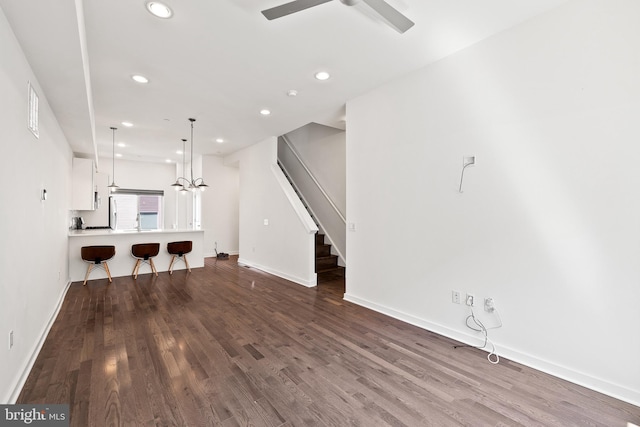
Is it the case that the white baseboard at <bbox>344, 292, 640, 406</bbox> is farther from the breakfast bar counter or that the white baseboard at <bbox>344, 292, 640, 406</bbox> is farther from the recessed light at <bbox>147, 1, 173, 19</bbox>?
the breakfast bar counter

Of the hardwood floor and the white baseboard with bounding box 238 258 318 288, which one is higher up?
the white baseboard with bounding box 238 258 318 288

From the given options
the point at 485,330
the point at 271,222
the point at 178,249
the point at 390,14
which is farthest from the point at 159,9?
the point at 178,249

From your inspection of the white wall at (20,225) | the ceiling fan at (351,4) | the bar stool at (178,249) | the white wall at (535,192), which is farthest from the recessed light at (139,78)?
the bar stool at (178,249)

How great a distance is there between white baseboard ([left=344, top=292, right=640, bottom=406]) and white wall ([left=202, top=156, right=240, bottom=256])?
238 inches

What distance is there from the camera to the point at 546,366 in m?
2.29

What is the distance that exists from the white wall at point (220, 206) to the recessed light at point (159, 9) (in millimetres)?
5789

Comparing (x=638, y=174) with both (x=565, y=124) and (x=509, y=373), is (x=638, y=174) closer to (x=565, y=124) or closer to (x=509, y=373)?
(x=565, y=124)

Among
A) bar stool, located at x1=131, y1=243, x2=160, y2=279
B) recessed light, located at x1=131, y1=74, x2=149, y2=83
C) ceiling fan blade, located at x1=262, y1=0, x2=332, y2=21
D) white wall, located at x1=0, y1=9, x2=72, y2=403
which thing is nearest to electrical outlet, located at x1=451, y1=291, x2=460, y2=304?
ceiling fan blade, located at x1=262, y1=0, x2=332, y2=21

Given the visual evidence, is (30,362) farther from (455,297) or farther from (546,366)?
(546,366)

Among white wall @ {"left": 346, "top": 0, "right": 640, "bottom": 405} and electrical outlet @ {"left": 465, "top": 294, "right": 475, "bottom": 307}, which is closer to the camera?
white wall @ {"left": 346, "top": 0, "right": 640, "bottom": 405}

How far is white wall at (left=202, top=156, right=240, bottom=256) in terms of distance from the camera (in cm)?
783

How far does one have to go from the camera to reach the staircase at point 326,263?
215 inches

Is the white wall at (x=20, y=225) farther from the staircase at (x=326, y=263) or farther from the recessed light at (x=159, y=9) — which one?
the staircase at (x=326, y=263)

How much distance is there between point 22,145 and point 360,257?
11.6 ft
